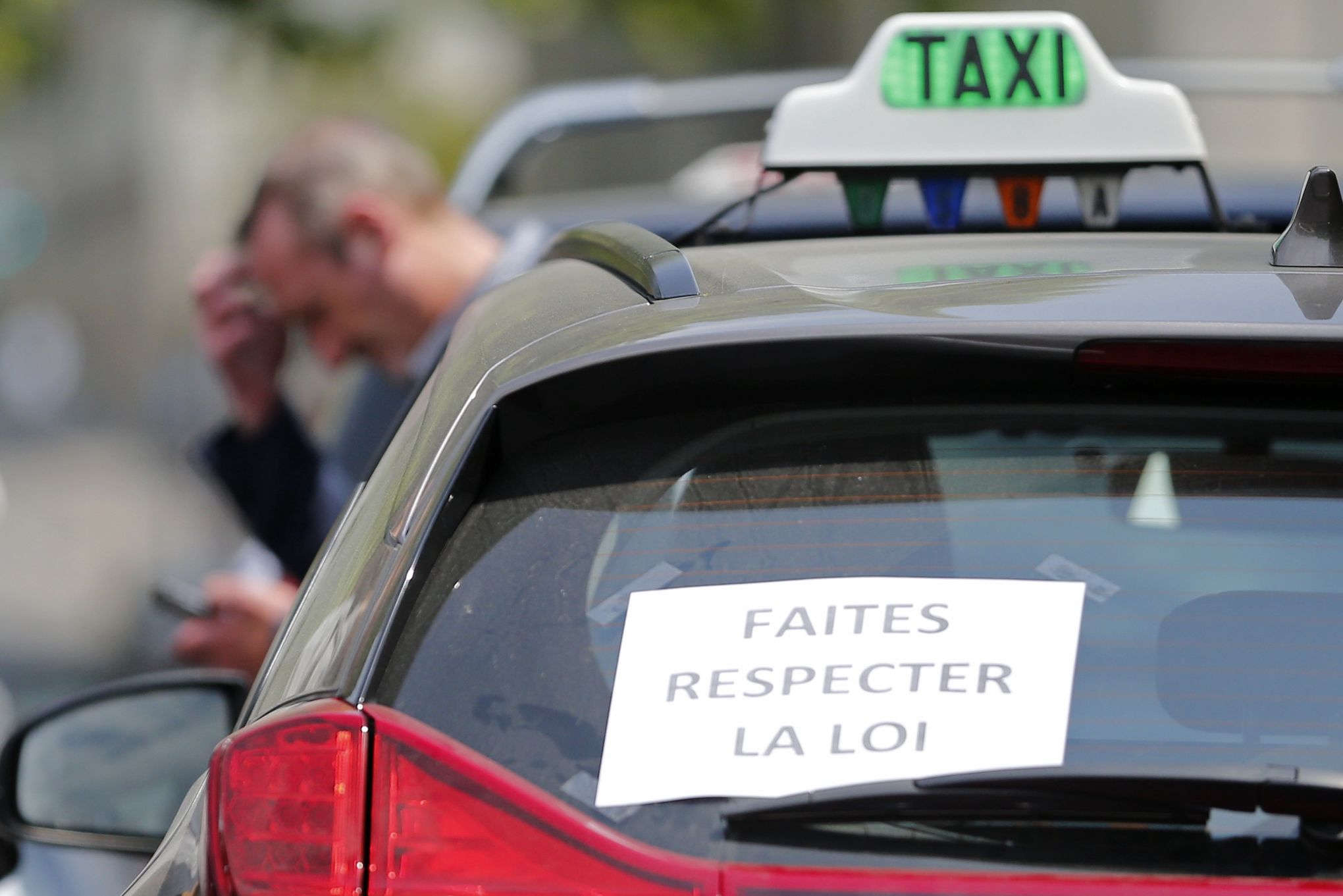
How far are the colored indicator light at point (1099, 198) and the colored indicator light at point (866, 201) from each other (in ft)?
1.06

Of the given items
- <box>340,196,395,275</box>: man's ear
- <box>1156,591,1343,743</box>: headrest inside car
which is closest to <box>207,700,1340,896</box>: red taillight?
<box>1156,591,1343,743</box>: headrest inside car

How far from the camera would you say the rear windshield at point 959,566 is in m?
1.39

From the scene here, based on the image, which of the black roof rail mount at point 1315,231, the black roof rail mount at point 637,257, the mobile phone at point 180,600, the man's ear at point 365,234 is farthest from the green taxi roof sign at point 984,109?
the man's ear at point 365,234

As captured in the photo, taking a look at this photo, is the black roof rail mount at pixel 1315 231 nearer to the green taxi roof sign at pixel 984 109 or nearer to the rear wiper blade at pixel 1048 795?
the rear wiper blade at pixel 1048 795

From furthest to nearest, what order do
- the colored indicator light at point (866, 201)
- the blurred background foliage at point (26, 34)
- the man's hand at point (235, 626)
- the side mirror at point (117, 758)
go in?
the blurred background foliage at point (26, 34) → the man's hand at point (235, 626) → the colored indicator light at point (866, 201) → the side mirror at point (117, 758)

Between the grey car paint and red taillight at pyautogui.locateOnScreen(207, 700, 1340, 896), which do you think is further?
the grey car paint

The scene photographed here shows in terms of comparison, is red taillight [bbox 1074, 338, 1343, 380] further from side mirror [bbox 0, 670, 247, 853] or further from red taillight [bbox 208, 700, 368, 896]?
side mirror [bbox 0, 670, 247, 853]

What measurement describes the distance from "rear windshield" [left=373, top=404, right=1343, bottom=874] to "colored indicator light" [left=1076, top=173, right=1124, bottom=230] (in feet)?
4.02

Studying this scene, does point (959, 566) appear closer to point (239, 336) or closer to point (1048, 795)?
point (1048, 795)

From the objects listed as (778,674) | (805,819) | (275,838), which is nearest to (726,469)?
(778,674)

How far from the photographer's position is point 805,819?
1.38 metres

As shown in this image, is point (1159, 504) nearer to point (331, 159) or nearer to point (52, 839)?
point (52, 839)

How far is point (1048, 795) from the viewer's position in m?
1.37

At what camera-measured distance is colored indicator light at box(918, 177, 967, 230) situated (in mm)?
2762
